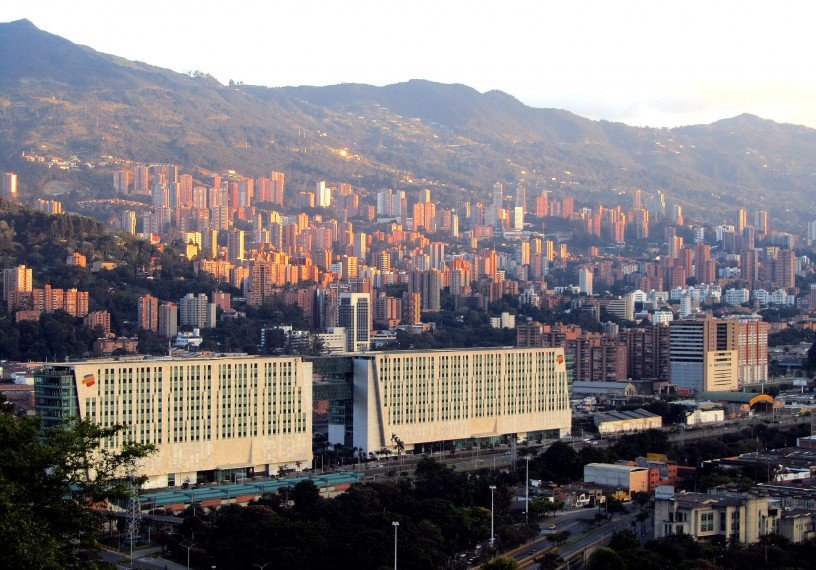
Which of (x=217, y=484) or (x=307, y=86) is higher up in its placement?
(x=307, y=86)

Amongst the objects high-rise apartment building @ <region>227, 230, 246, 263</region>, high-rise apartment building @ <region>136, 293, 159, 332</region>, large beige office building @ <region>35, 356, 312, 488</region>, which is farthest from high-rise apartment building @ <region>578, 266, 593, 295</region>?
large beige office building @ <region>35, 356, 312, 488</region>

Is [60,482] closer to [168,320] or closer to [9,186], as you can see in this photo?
[168,320]

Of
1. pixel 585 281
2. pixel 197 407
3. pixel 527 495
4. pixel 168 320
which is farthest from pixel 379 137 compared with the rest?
pixel 527 495

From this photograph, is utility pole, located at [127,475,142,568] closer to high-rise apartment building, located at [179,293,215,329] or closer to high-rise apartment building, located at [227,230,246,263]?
high-rise apartment building, located at [179,293,215,329]

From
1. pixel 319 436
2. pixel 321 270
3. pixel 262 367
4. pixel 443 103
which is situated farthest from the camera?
pixel 443 103

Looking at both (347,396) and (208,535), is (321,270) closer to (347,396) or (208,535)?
(347,396)

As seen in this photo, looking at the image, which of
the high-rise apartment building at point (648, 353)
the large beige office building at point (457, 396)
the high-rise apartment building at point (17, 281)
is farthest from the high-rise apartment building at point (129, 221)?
the large beige office building at point (457, 396)

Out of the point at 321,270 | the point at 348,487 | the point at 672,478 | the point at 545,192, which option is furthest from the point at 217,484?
the point at 545,192
